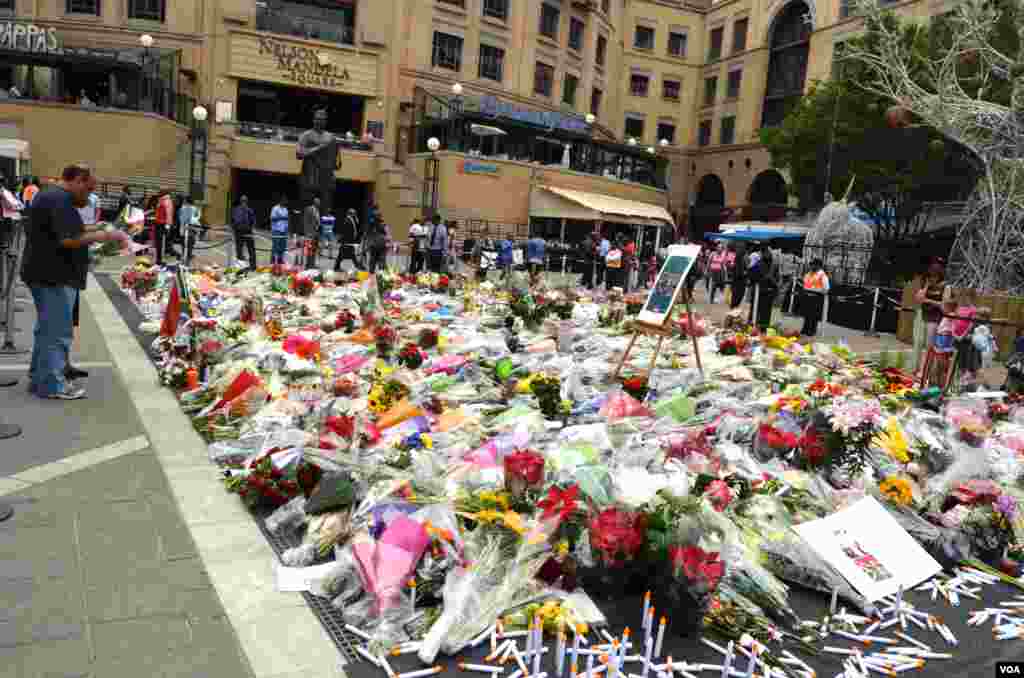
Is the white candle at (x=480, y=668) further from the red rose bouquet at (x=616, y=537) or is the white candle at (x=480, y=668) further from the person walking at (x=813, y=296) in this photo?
the person walking at (x=813, y=296)

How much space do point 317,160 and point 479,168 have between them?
18.4m

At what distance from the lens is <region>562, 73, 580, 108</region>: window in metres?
45.4

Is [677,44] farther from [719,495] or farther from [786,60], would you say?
[719,495]

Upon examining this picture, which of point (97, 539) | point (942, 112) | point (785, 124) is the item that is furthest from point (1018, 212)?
point (785, 124)

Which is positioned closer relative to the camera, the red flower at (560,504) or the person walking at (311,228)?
the red flower at (560,504)

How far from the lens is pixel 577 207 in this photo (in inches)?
1412

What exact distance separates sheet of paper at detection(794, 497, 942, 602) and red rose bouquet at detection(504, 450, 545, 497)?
154 cm

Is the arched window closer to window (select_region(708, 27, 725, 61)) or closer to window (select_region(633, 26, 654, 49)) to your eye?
window (select_region(708, 27, 725, 61))

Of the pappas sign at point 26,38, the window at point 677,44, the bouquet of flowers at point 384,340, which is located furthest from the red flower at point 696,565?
the window at point 677,44

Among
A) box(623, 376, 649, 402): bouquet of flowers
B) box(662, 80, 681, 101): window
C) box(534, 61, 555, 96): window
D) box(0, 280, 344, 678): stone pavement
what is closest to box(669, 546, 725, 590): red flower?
box(0, 280, 344, 678): stone pavement

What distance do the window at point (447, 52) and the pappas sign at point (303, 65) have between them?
17.2 feet

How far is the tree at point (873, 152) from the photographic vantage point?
29281 mm

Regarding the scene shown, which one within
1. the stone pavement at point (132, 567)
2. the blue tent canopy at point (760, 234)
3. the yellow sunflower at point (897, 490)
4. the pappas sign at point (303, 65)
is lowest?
the stone pavement at point (132, 567)

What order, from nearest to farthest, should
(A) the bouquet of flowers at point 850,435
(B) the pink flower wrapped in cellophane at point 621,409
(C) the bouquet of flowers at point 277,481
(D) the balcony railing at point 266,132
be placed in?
(C) the bouquet of flowers at point 277,481, (A) the bouquet of flowers at point 850,435, (B) the pink flower wrapped in cellophane at point 621,409, (D) the balcony railing at point 266,132
